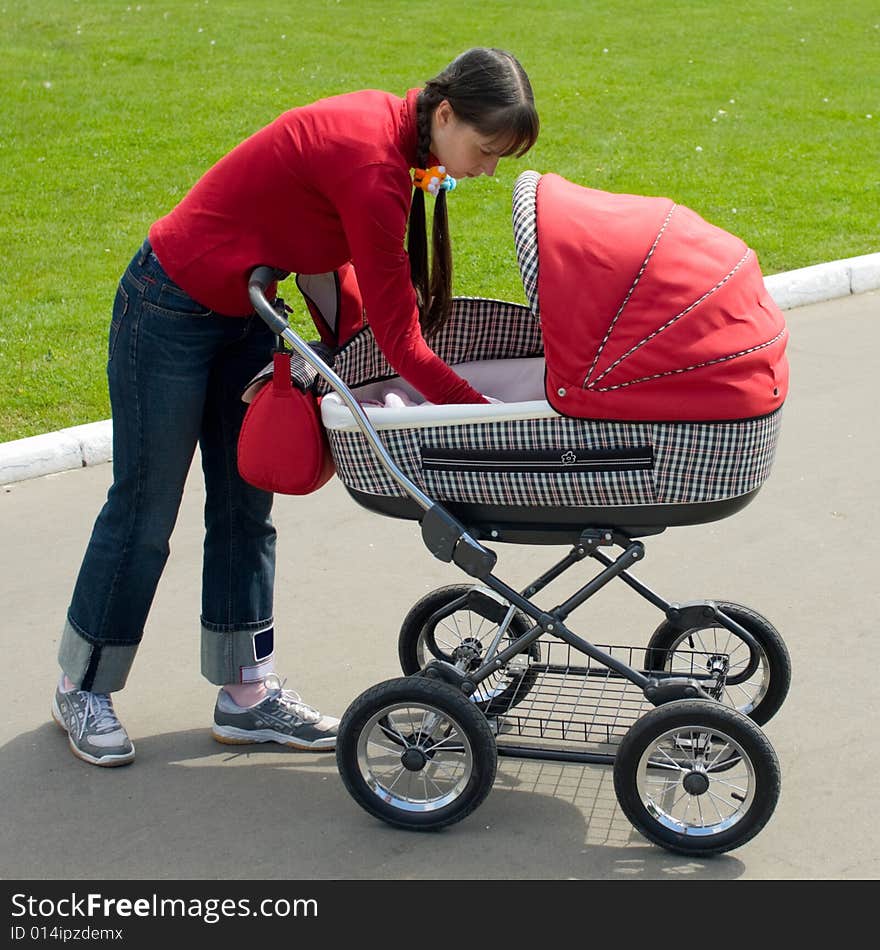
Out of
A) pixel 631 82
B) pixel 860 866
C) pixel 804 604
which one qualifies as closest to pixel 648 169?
pixel 631 82

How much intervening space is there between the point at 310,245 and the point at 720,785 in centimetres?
156

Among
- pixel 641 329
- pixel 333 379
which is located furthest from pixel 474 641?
pixel 641 329

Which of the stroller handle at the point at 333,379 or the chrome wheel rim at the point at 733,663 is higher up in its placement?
the stroller handle at the point at 333,379

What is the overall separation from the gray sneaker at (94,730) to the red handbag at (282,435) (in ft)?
2.81

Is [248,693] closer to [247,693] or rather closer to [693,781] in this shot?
[247,693]

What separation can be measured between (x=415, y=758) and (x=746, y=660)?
35.2 inches

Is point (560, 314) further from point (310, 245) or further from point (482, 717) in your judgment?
point (482, 717)

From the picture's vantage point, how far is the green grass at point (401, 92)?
285 inches

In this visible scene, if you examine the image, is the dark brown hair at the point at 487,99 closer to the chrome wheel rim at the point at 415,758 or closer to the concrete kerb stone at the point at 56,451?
the chrome wheel rim at the point at 415,758

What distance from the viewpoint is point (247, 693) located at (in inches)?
142

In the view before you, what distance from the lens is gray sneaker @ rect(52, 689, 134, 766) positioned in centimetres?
348

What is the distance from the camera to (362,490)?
10.2 ft

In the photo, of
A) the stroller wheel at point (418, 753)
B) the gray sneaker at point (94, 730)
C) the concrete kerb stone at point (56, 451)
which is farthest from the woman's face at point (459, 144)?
the concrete kerb stone at point (56, 451)

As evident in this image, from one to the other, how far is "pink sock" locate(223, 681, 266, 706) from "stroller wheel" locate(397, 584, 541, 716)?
0.37 meters
